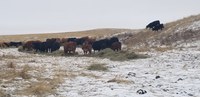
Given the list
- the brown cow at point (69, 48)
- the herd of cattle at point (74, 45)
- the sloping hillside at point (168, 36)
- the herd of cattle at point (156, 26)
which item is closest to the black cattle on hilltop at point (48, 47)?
the herd of cattle at point (74, 45)

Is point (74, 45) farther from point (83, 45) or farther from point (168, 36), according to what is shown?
point (168, 36)

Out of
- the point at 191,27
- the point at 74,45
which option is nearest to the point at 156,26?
the point at 191,27

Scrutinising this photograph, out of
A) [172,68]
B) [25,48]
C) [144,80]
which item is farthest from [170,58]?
[25,48]

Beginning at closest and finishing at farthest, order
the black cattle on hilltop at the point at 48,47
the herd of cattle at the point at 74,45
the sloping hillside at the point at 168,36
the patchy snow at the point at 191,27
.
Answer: the herd of cattle at the point at 74,45
the sloping hillside at the point at 168,36
the patchy snow at the point at 191,27
the black cattle on hilltop at the point at 48,47

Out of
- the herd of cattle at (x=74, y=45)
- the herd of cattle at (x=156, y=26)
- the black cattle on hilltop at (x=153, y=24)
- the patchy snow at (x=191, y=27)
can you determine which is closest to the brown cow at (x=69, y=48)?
the herd of cattle at (x=74, y=45)

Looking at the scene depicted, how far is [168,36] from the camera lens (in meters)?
38.7

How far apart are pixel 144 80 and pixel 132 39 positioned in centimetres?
2791

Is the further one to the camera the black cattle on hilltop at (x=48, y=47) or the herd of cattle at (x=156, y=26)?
the herd of cattle at (x=156, y=26)

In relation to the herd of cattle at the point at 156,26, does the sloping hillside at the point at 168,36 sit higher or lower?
lower

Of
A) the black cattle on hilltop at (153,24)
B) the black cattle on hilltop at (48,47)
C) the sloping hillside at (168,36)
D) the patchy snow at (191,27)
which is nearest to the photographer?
the sloping hillside at (168,36)

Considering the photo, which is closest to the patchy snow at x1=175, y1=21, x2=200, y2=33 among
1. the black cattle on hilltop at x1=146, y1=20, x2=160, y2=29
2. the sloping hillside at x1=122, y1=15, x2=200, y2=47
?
the sloping hillside at x1=122, y1=15, x2=200, y2=47

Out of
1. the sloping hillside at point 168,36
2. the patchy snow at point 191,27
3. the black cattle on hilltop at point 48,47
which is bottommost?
the black cattle on hilltop at point 48,47

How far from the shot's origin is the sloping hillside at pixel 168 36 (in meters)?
36.0

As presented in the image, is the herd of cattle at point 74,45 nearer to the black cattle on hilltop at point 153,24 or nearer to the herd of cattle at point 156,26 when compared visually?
the herd of cattle at point 156,26
